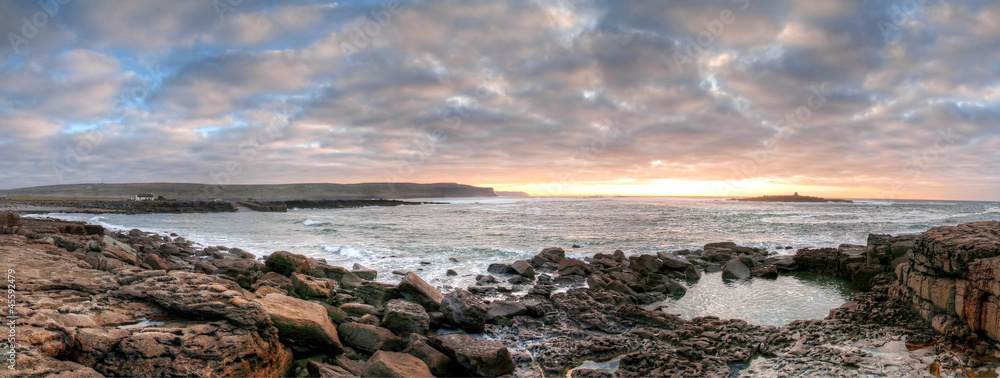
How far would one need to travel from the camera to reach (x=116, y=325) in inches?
210

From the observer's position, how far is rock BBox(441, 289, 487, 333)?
8.94 m

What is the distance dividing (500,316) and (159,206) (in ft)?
272

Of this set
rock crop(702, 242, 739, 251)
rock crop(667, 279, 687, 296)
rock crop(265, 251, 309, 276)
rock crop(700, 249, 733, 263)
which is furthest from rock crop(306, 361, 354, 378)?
rock crop(702, 242, 739, 251)

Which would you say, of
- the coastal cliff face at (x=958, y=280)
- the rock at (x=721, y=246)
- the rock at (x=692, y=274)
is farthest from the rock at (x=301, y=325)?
the rock at (x=721, y=246)

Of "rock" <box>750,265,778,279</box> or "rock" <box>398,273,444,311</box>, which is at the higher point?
"rock" <box>398,273,444,311</box>

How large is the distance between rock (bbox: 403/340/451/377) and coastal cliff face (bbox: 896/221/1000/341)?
30.6ft

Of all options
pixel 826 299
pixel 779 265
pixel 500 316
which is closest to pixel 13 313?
pixel 500 316

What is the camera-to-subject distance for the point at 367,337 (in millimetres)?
7250

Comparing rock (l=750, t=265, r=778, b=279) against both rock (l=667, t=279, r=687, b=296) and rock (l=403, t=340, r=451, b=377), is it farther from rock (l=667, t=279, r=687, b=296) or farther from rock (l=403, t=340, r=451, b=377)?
rock (l=403, t=340, r=451, b=377)

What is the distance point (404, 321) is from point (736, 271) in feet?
43.0

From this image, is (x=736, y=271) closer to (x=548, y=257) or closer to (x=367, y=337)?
(x=548, y=257)

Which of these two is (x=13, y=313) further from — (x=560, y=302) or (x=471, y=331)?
(x=560, y=302)

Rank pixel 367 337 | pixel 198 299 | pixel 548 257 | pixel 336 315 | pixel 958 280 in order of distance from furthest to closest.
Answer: pixel 548 257, pixel 958 280, pixel 336 315, pixel 367 337, pixel 198 299

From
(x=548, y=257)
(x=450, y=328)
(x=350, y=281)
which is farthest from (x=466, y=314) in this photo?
(x=548, y=257)
